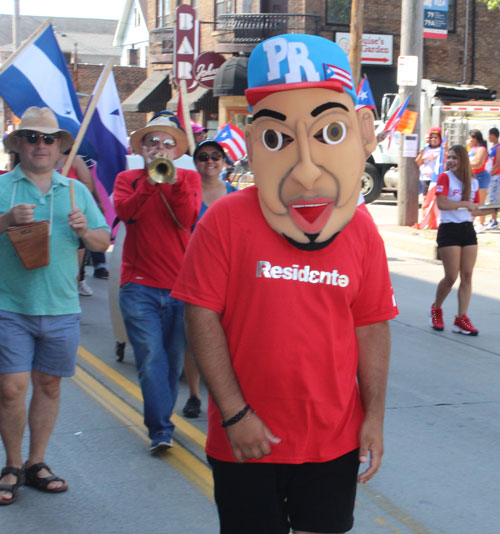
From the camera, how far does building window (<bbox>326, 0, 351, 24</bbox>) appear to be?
29.0 meters

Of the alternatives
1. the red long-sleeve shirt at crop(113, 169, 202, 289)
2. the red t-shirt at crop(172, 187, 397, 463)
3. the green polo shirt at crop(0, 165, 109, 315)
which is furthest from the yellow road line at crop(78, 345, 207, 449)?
the red t-shirt at crop(172, 187, 397, 463)

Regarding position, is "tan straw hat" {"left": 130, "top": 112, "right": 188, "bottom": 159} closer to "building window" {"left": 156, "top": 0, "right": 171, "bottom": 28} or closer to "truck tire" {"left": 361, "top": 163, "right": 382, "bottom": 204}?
"truck tire" {"left": 361, "top": 163, "right": 382, "bottom": 204}

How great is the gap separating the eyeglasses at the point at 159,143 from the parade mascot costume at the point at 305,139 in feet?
8.65

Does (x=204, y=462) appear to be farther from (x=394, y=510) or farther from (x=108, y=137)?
(x=108, y=137)

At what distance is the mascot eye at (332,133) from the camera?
2.65 metres

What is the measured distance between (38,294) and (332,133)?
214 centimetres

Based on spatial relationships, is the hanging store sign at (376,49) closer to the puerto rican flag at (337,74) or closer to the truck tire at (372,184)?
the truck tire at (372,184)

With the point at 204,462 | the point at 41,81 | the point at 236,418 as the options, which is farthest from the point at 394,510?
the point at 41,81

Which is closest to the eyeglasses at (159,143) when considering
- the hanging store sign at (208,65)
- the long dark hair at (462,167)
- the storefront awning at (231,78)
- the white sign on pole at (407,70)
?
the long dark hair at (462,167)

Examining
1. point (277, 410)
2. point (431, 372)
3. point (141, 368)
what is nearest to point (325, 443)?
point (277, 410)

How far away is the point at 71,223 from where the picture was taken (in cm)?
431

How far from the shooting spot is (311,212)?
2.66m

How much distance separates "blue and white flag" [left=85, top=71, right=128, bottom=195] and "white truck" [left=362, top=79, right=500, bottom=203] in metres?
13.7

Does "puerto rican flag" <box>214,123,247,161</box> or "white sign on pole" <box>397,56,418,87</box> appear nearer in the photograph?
"puerto rican flag" <box>214,123,247,161</box>
